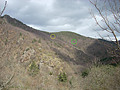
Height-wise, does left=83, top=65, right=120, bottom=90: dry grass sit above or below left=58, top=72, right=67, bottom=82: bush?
above

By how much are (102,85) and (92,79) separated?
4.33ft

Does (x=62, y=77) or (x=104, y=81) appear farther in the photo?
(x=62, y=77)

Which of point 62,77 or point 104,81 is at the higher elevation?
point 104,81

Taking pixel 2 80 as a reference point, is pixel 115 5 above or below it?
above

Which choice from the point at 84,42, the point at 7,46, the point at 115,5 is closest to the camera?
the point at 115,5

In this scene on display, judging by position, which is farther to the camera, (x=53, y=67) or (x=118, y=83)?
(x=53, y=67)

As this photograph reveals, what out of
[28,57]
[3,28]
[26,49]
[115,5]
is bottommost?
[28,57]

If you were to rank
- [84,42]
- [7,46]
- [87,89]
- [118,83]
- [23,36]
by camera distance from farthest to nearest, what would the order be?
[84,42] < [23,36] < [87,89] < [118,83] < [7,46]

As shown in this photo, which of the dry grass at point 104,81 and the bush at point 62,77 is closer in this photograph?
the dry grass at point 104,81

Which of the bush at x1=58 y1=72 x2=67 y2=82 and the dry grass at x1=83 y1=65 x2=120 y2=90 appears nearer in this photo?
the dry grass at x1=83 y1=65 x2=120 y2=90

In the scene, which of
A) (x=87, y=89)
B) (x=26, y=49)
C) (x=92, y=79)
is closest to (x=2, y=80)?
(x=87, y=89)

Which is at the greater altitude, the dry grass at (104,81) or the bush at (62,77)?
the dry grass at (104,81)

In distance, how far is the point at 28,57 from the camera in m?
28.7

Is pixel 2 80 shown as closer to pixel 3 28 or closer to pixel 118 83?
pixel 3 28
